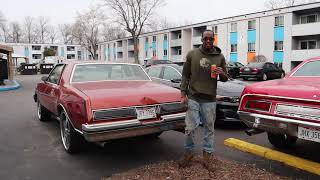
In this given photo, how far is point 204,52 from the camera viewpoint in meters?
4.45

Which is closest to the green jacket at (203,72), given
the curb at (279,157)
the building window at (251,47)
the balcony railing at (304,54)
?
the curb at (279,157)

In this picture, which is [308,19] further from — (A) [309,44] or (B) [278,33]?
(B) [278,33]

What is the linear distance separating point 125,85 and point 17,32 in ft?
378

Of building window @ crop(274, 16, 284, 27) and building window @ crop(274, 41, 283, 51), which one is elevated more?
building window @ crop(274, 16, 284, 27)

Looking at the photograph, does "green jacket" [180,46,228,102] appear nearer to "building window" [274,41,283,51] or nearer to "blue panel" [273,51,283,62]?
"blue panel" [273,51,283,62]

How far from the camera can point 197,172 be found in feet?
14.4

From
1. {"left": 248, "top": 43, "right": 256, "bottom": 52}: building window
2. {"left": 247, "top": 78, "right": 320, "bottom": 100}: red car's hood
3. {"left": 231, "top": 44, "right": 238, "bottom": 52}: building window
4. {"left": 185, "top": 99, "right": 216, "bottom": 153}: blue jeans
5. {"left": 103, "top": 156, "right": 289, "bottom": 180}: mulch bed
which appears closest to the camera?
{"left": 247, "top": 78, "right": 320, "bottom": 100}: red car's hood

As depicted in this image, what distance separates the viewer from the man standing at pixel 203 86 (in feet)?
14.4

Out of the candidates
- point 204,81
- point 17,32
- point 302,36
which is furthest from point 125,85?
point 17,32

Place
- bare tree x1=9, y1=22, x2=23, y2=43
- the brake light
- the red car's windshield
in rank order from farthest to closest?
bare tree x1=9, y1=22, x2=23, y2=43 → the red car's windshield → the brake light

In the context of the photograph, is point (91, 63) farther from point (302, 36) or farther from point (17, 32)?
point (17, 32)

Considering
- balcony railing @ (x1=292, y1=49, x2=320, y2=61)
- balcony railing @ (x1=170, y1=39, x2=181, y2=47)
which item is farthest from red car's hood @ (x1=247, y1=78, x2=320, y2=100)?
balcony railing @ (x1=170, y1=39, x2=181, y2=47)

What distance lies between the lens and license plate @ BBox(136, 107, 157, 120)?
4.88 metres

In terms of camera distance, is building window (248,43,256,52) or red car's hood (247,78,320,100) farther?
building window (248,43,256,52)
